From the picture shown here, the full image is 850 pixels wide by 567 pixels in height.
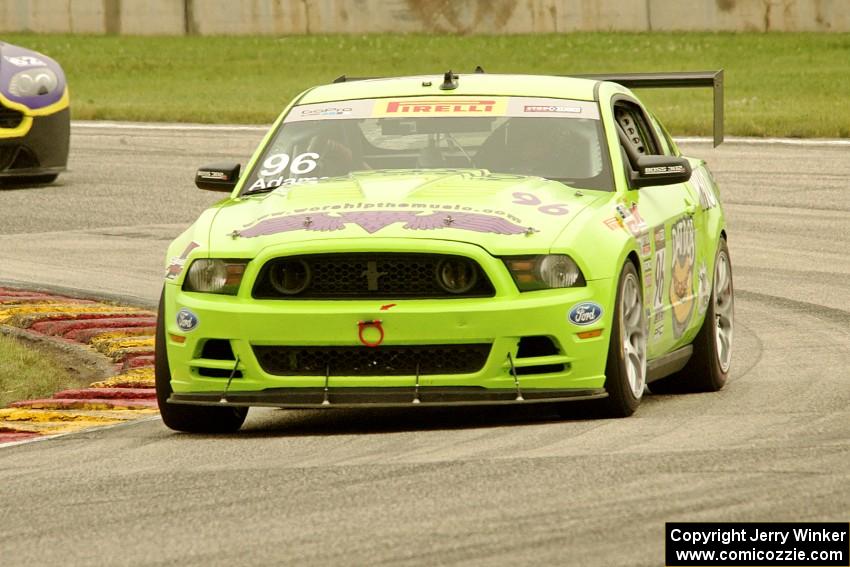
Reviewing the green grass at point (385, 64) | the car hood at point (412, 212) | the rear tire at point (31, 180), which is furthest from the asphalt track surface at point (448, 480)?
the green grass at point (385, 64)

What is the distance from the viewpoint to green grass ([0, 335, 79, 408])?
9.88 m

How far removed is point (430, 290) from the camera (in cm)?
714

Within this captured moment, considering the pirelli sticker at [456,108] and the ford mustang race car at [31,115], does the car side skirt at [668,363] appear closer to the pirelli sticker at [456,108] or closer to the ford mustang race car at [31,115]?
the pirelli sticker at [456,108]

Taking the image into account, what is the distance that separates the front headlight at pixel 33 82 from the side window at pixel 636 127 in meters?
9.30

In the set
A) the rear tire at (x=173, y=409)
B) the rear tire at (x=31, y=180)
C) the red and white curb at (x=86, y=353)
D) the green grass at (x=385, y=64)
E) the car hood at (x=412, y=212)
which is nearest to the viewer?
the car hood at (x=412, y=212)

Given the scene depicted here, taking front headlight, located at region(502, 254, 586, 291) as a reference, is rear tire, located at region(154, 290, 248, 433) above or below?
below

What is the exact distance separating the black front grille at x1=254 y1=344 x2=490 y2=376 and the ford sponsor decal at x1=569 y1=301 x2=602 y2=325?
1.10 ft

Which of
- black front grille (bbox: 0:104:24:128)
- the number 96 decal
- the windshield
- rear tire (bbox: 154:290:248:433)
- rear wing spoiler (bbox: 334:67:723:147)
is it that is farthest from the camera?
black front grille (bbox: 0:104:24:128)

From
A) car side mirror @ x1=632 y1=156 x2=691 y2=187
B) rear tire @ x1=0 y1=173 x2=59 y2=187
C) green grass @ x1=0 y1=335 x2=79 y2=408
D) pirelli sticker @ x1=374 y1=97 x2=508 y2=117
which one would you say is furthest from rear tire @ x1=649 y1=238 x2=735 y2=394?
rear tire @ x1=0 y1=173 x2=59 y2=187

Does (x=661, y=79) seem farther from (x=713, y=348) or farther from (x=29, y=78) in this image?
(x=29, y=78)

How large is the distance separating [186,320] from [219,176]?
1.24m

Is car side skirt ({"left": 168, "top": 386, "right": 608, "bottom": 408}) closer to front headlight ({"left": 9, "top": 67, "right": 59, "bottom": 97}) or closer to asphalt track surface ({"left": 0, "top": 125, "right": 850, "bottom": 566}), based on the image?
asphalt track surface ({"left": 0, "top": 125, "right": 850, "bottom": 566})

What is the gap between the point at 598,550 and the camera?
5121 mm

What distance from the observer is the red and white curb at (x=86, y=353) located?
8125mm
